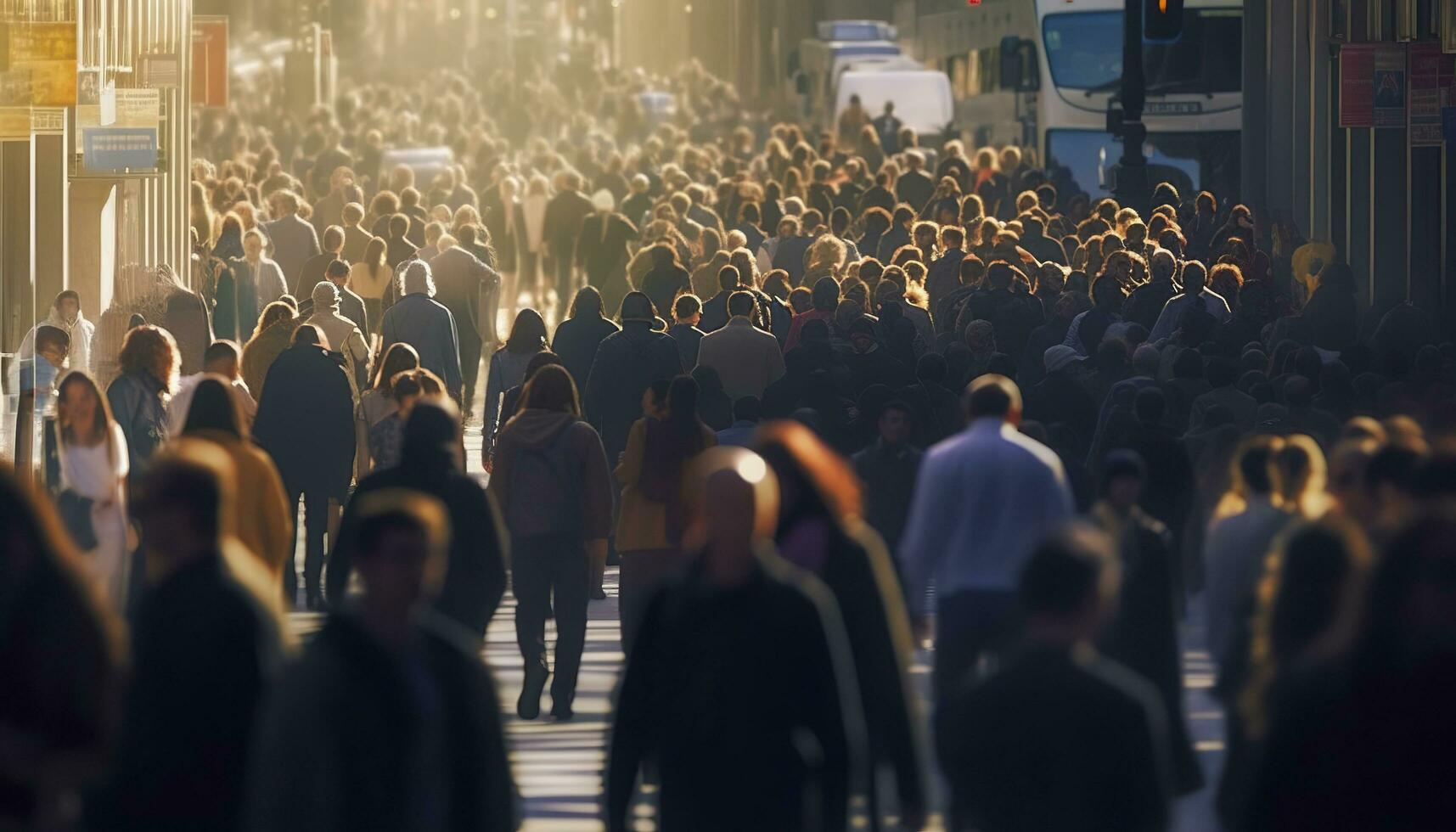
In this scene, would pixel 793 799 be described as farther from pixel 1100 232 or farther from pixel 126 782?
pixel 1100 232

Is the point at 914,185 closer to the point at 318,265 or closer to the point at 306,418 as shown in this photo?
the point at 318,265

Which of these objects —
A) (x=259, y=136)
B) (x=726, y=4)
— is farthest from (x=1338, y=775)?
(x=726, y=4)

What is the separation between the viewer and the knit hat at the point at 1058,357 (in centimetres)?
1505

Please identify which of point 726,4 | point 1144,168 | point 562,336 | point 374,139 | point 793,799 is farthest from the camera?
point 726,4

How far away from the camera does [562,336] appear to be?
17500 mm

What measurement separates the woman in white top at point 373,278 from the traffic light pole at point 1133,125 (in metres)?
6.00

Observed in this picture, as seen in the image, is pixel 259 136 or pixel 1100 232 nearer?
pixel 1100 232

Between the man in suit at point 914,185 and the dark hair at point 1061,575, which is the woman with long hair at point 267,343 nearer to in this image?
the dark hair at point 1061,575

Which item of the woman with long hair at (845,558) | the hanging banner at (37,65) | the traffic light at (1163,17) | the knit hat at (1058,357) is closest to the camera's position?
the woman with long hair at (845,558)

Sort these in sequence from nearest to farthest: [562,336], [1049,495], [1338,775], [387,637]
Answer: [1338,775] → [387,637] → [1049,495] → [562,336]

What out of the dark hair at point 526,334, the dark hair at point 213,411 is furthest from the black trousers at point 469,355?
the dark hair at point 213,411

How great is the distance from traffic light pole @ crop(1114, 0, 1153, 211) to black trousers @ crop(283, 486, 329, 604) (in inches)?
442

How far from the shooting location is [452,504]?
9797 mm

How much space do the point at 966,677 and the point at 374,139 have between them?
31894mm
